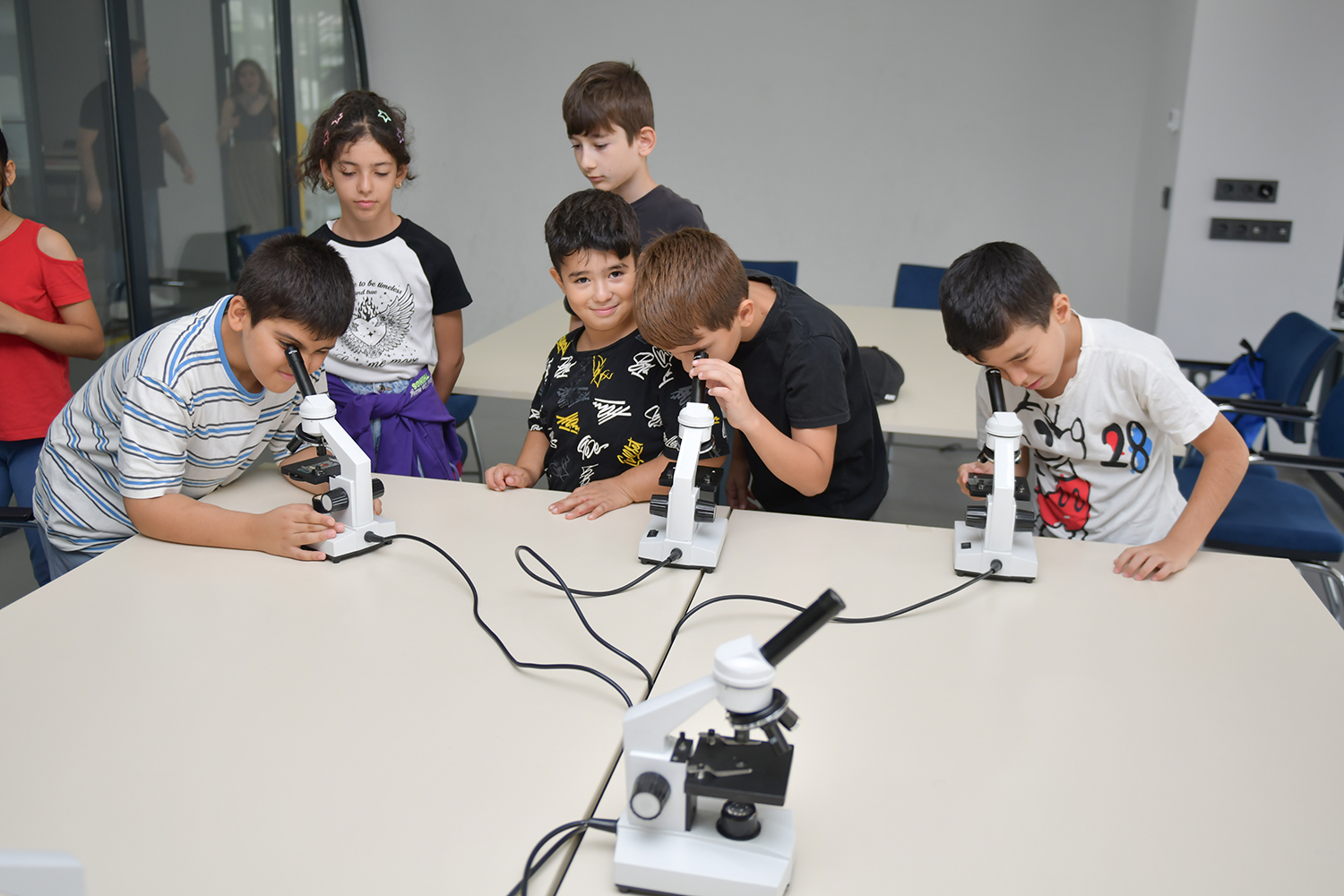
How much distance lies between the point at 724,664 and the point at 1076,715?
1.62 ft

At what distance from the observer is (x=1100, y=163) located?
15.7 ft

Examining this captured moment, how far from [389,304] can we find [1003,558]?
1.33 metres

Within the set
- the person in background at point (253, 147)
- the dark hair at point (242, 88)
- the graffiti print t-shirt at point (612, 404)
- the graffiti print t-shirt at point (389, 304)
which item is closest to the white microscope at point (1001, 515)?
the graffiti print t-shirt at point (612, 404)

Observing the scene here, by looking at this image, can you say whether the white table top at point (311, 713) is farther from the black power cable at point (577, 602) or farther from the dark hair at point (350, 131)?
the dark hair at point (350, 131)

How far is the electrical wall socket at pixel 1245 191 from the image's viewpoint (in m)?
3.73

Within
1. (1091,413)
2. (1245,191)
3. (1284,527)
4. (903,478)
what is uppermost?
(1245,191)

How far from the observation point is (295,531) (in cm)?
137

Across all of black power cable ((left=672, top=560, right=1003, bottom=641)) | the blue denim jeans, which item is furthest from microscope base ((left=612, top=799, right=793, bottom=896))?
the blue denim jeans

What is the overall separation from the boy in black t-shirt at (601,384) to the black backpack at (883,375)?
2.77 ft

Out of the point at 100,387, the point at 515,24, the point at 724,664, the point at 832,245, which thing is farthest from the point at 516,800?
the point at 515,24

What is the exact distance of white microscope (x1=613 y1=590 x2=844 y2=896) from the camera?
746mm

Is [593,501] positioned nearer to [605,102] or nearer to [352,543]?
[352,543]

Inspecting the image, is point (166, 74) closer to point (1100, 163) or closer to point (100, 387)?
point (100, 387)

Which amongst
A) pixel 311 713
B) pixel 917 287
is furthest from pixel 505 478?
pixel 917 287
